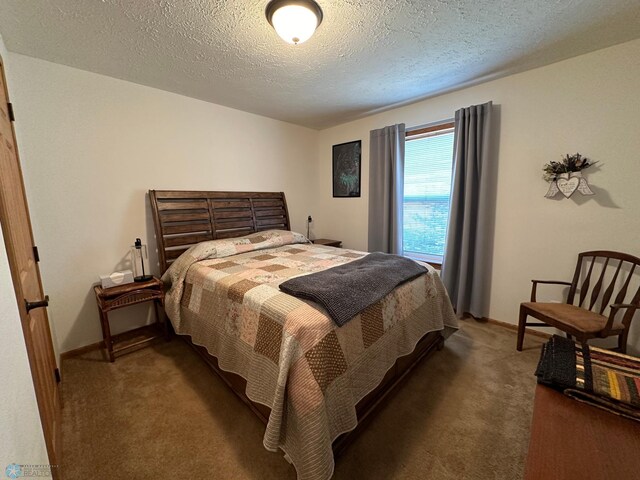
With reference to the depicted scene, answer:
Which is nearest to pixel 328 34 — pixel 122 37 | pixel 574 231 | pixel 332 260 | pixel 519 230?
pixel 122 37

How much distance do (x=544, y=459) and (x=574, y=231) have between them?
99.9 inches

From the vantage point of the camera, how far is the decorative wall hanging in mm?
2219

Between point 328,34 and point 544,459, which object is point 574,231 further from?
point 328,34

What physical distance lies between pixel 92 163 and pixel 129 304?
134 cm

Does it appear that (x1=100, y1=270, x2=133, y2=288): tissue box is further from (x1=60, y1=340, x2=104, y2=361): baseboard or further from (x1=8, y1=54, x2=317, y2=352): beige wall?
(x1=60, y1=340, x2=104, y2=361): baseboard

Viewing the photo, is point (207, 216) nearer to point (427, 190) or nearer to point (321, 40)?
point (321, 40)

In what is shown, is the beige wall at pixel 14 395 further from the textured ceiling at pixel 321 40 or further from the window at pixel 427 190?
the window at pixel 427 190

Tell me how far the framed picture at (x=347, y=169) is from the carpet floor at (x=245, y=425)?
103 inches

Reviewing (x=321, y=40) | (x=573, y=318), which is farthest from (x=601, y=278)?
(x=321, y=40)

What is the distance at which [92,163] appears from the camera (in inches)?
93.1

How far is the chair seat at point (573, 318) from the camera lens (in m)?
1.86

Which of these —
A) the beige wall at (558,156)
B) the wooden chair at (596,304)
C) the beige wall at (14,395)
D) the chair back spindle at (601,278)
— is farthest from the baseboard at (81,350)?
the chair back spindle at (601,278)

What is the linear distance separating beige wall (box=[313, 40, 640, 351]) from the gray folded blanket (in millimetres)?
1311

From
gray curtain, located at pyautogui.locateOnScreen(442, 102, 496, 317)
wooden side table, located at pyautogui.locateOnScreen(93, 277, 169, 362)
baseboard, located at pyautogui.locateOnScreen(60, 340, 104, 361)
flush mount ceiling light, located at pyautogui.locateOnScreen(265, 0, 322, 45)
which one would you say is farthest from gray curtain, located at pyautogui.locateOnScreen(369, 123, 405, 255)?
baseboard, located at pyautogui.locateOnScreen(60, 340, 104, 361)
